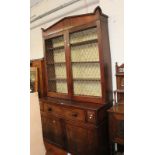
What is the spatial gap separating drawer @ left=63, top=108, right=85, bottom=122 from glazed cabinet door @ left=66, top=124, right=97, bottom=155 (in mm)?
129

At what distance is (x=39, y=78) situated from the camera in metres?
3.12

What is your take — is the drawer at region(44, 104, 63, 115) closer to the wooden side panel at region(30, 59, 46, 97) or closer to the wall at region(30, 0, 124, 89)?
the wooden side panel at region(30, 59, 46, 97)

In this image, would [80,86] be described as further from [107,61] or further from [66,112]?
[107,61]

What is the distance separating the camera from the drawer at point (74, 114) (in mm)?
2125

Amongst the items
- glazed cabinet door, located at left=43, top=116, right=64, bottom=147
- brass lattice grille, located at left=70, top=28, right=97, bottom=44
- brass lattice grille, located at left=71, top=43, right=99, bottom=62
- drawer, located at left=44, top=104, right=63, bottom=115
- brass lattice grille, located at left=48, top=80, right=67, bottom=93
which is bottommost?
glazed cabinet door, located at left=43, top=116, right=64, bottom=147

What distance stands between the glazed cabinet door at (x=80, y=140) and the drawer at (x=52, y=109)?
10.1 inches

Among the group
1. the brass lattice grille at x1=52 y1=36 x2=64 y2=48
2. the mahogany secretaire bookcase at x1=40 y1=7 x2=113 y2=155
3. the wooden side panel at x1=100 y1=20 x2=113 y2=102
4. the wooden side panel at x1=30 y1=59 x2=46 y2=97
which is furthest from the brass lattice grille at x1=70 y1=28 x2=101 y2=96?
the wooden side panel at x1=30 y1=59 x2=46 y2=97

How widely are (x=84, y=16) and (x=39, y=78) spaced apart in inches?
59.9

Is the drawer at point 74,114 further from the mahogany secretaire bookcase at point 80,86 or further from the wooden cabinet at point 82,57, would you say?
the wooden cabinet at point 82,57

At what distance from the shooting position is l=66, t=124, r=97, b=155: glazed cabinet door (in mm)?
2057

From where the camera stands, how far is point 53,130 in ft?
8.70

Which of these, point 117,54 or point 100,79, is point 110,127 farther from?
point 117,54

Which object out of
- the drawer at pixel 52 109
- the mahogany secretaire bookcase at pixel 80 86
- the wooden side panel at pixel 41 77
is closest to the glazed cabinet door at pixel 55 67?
the mahogany secretaire bookcase at pixel 80 86

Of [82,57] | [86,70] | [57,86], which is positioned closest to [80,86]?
[86,70]
